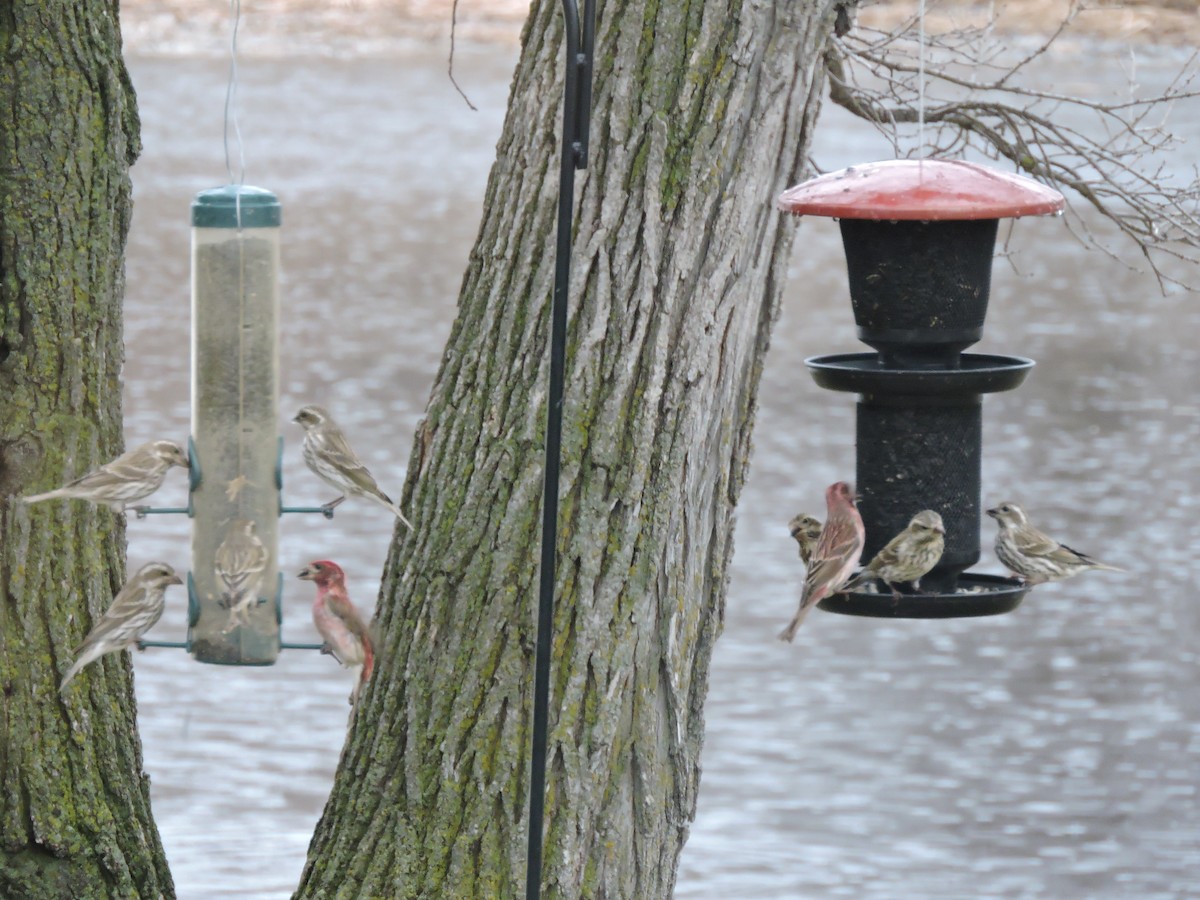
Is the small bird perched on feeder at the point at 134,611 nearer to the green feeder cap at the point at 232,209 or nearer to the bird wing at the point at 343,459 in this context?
the bird wing at the point at 343,459

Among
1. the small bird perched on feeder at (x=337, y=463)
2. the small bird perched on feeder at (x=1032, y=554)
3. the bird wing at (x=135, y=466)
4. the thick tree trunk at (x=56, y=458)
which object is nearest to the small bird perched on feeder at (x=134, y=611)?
the bird wing at (x=135, y=466)

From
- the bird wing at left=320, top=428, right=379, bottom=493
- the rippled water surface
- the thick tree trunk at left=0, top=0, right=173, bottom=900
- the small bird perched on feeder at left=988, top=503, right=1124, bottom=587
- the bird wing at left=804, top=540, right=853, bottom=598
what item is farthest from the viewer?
the rippled water surface

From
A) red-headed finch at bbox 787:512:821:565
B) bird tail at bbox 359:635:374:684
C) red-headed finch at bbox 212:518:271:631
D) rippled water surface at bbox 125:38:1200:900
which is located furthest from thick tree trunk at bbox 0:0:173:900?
rippled water surface at bbox 125:38:1200:900

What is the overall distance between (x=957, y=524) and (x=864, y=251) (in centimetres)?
77

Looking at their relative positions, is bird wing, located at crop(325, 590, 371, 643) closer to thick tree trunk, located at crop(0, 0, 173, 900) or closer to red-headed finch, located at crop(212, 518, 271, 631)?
red-headed finch, located at crop(212, 518, 271, 631)

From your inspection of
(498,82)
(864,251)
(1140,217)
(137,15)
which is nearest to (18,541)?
(864,251)

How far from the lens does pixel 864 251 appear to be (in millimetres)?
5043

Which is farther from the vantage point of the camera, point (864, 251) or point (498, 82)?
point (498, 82)

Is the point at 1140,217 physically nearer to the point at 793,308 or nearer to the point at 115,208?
the point at 115,208

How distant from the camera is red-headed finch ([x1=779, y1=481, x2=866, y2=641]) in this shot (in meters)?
4.52

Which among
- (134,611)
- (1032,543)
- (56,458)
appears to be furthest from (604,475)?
(56,458)

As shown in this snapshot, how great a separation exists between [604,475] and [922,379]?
0.84 metres

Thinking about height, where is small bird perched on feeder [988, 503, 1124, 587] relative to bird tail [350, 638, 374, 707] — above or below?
above

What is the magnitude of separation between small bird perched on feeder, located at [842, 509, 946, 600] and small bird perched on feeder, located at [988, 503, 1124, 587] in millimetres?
583
